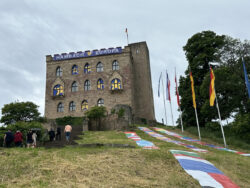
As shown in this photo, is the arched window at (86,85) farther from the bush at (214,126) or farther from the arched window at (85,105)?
the bush at (214,126)

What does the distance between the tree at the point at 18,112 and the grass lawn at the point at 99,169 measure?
2233 cm

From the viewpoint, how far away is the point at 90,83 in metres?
40.8

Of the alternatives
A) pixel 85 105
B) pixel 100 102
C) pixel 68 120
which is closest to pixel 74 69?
pixel 85 105

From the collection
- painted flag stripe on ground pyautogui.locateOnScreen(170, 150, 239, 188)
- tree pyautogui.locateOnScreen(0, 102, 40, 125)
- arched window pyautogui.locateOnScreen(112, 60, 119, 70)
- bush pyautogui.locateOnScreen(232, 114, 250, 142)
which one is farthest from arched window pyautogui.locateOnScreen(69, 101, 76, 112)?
painted flag stripe on ground pyautogui.locateOnScreen(170, 150, 239, 188)

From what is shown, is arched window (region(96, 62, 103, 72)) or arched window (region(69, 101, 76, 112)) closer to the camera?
arched window (region(69, 101, 76, 112))

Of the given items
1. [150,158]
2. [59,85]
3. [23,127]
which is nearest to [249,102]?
[150,158]

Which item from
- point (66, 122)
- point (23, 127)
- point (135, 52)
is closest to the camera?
point (23, 127)

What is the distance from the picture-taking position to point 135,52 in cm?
4781

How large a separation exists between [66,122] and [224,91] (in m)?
23.9

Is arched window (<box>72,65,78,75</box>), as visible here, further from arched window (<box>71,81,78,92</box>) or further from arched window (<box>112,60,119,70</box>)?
arched window (<box>112,60,119,70</box>)

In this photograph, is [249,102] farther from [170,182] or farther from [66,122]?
[66,122]

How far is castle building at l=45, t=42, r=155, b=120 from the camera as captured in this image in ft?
Result: 129

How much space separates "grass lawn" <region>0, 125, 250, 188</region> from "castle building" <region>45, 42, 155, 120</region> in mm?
27426

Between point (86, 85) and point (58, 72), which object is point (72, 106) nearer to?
point (86, 85)
